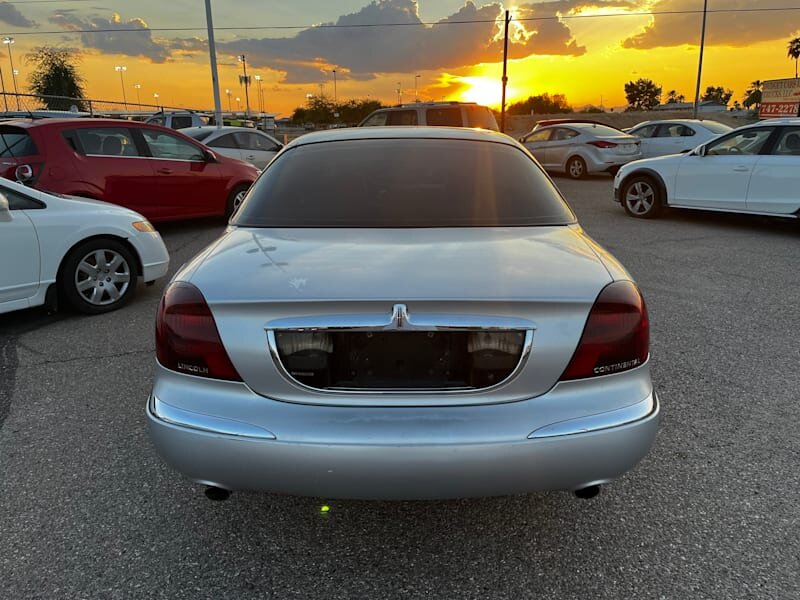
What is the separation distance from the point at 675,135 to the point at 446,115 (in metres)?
7.03

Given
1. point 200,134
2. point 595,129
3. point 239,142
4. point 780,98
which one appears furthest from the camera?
point 780,98

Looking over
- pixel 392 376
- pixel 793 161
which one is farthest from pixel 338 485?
pixel 793 161

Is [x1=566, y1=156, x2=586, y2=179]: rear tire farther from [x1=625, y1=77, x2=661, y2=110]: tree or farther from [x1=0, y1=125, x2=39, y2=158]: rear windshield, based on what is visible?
[x1=625, y1=77, x2=661, y2=110]: tree

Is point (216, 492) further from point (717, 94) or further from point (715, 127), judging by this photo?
point (717, 94)

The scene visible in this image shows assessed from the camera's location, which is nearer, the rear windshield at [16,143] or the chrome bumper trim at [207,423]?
the chrome bumper trim at [207,423]

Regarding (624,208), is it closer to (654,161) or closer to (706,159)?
(654,161)

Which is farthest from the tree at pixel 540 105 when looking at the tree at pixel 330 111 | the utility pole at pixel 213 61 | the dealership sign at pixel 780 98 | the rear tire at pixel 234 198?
the rear tire at pixel 234 198

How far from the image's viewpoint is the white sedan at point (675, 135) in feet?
51.2

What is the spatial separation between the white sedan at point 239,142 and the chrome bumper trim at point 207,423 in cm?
1131

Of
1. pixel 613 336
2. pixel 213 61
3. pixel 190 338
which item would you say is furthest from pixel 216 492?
pixel 213 61

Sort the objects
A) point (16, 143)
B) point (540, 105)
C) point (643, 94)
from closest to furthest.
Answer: point (16, 143) < point (540, 105) < point (643, 94)

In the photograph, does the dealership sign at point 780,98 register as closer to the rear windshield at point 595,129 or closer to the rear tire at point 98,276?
the rear windshield at point 595,129

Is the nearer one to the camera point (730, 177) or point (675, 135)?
point (730, 177)

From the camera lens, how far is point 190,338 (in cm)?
205
